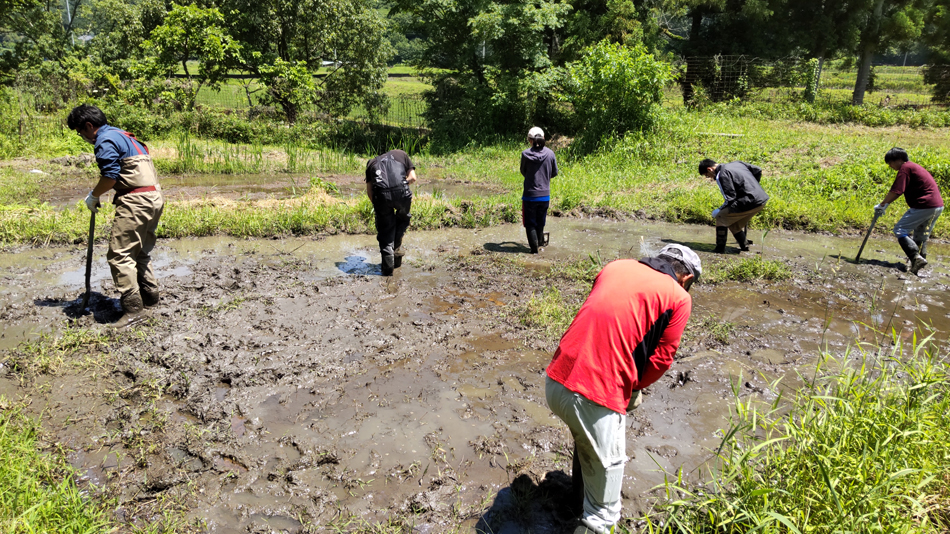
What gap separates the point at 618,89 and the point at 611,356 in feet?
46.2

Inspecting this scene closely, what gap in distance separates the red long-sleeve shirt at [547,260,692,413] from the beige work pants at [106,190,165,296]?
491 centimetres

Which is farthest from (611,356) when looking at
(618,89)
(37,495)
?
(618,89)

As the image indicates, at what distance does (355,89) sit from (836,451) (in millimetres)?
19654

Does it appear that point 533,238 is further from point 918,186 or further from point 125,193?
point 918,186

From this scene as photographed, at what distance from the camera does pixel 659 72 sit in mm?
15078

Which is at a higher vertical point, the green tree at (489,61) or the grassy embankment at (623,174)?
the green tree at (489,61)

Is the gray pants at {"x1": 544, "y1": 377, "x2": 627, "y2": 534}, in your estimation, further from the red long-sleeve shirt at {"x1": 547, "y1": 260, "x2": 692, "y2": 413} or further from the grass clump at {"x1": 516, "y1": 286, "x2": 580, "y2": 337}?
the grass clump at {"x1": 516, "y1": 286, "x2": 580, "y2": 337}

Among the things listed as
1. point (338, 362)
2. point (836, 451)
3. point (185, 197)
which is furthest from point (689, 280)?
point (185, 197)

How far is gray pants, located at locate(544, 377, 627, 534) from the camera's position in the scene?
272cm

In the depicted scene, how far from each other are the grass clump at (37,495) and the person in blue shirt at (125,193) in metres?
2.26

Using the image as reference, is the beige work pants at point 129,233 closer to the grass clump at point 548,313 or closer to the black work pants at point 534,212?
the grass clump at point 548,313

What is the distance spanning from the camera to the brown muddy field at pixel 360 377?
3439 mm

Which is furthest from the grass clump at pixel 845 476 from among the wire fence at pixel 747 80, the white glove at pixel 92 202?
the wire fence at pixel 747 80

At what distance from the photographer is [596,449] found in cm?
273
